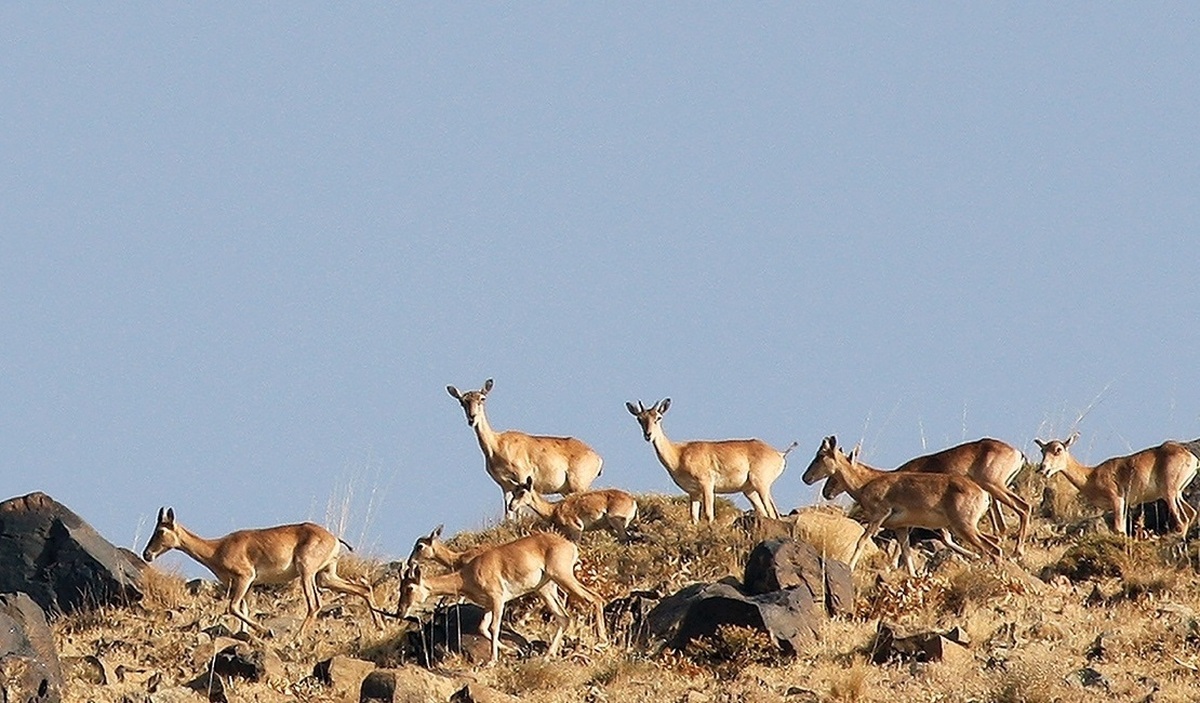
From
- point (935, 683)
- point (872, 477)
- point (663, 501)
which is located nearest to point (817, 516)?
point (872, 477)

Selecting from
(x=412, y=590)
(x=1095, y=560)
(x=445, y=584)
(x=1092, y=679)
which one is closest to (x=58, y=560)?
(x=412, y=590)

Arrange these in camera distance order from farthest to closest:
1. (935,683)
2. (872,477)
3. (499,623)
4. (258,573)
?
(872,477) → (258,573) → (499,623) → (935,683)

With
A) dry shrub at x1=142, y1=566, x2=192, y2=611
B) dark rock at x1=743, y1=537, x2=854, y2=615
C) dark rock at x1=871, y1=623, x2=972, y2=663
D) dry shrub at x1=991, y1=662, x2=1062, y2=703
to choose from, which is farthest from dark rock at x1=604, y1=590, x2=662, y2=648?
dry shrub at x1=142, y1=566, x2=192, y2=611

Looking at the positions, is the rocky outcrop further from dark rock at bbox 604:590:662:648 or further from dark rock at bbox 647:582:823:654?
dark rock at bbox 604:590:662:648

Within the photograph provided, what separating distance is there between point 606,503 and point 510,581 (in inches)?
190

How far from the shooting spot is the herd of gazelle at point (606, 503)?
2305cm

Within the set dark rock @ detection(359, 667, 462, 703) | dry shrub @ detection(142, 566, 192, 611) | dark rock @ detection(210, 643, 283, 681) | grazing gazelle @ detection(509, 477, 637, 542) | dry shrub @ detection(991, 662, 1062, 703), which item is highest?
grazing gazelle @ detection(509, 477, 637, 542)

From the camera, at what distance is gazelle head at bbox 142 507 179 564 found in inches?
1025

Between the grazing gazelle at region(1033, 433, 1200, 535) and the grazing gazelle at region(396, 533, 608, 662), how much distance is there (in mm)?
6416

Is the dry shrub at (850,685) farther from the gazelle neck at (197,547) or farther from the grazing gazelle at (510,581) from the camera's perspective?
the gazelle neck at (197,547)

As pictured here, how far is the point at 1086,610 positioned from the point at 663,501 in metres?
6.78

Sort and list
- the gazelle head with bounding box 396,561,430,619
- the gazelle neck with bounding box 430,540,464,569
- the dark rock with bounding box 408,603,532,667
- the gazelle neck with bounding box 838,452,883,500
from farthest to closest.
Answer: the gazelle neck with bounding box 838,452,883,500
the gazelle neck with bounding box 430,540,464,569
the gazelle head with bounding box 396,561,430,619
the dark rock with bounding box 408,603,532,667

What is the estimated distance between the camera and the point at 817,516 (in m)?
26.1

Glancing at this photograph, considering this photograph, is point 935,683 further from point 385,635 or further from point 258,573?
point 258,573
